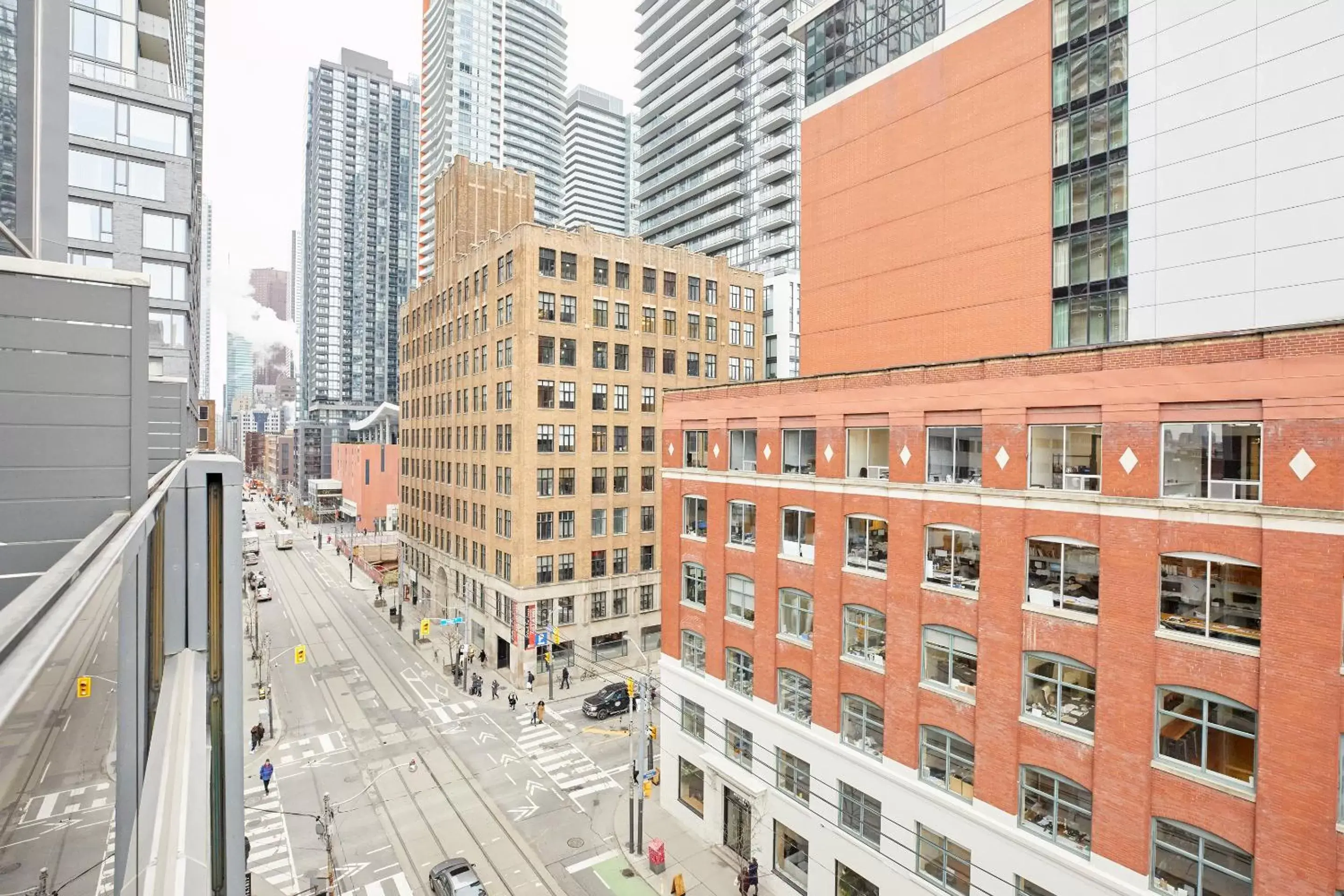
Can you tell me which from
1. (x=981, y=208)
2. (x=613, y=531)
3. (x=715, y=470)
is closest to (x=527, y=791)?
(x=715, y=470)

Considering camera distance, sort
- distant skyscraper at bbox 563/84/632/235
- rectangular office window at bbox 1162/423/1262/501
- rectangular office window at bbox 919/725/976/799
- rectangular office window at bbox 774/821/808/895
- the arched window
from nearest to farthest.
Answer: the arched window
rectangular office window at bbox 1162/423/1262/501
rectangular office window at bbox 919/725/976/799
rectangular office window at bbox 774/821/808/895
distant skyscraper at bbox 563/84/632/235

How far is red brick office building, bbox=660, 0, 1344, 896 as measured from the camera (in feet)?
47.4

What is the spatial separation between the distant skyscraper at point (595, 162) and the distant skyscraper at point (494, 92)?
337cm

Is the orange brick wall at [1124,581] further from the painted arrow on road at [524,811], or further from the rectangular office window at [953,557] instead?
the painted arrow on road at [524,811]

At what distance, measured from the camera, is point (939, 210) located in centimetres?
3206

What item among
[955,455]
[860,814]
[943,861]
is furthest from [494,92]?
[943,861]

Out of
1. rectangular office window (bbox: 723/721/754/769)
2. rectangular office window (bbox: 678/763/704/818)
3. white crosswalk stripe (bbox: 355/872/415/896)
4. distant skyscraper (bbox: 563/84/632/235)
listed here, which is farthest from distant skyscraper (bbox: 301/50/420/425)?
rectangular office window (bbox: 723/721/754/769)

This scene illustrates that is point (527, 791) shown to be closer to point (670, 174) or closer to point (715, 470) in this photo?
point (715, 470)

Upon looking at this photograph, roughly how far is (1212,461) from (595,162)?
162112 millimetres

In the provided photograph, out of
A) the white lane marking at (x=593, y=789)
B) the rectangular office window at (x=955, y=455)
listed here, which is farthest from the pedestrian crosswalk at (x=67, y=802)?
the white lane marking at (x=593, y=789)

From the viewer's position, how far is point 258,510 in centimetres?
14638

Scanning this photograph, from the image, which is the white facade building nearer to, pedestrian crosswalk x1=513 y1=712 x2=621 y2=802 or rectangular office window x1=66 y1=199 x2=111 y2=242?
pedestrian crosswalk x1=513 y1=712 x2=621 y2=802

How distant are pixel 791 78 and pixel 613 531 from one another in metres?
61.8

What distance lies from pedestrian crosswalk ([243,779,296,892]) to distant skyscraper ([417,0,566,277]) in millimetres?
126919
